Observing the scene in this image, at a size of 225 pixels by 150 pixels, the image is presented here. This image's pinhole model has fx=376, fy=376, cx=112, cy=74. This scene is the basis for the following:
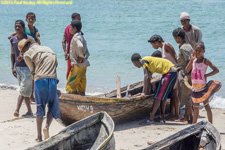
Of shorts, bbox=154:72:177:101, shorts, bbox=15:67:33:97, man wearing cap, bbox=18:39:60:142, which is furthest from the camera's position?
shorts, bbox=15:67:33:97

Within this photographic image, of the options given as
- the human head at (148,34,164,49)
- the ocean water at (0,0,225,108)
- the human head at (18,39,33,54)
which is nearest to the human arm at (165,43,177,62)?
the human head at (148,34,164,49)

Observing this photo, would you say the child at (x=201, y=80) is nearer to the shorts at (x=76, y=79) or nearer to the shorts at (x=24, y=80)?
the shorts at (x=76, y=79)

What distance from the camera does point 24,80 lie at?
769 cm

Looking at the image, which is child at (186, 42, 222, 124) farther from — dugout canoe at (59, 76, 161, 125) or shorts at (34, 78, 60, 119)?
shorts at (34, 78, 60, 119)

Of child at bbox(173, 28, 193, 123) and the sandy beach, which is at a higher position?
child at bbox(173, 28, 193, 123)

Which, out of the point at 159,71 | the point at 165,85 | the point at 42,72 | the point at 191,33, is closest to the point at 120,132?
the point at 165,85

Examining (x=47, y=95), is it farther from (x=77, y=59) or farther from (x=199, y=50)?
(x=199, y=50)

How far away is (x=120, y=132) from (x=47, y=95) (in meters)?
1.79

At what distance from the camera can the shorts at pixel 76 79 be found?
8.03 metres

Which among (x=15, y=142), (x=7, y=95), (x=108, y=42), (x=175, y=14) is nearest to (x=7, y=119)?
(x=15, y=142)

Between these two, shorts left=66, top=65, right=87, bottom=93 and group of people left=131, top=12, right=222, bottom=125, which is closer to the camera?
group of people left=131, top=12, right=222, bottom=125

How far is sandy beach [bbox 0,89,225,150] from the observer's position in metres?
6.59

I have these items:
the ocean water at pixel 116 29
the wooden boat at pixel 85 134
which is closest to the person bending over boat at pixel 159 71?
the wooden boat at pixel 85 134

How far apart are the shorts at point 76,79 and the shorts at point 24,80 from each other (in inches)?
33.7
